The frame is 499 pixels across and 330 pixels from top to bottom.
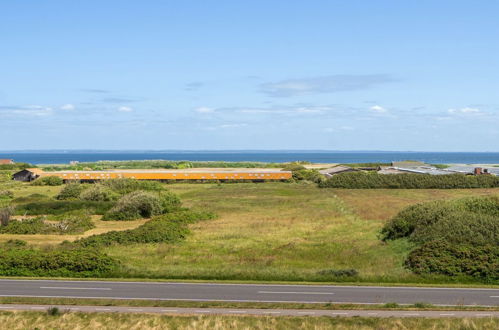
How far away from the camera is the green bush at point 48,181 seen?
10806 centimetres

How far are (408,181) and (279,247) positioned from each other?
224ft

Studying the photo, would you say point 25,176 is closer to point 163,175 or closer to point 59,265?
point 163,175

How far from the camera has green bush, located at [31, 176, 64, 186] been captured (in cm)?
10806

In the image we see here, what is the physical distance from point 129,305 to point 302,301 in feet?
27.6

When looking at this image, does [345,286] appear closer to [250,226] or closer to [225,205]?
[250,226]

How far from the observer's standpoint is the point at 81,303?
24.7 meters

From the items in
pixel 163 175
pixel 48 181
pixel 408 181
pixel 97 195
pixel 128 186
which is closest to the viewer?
pixel 97 195

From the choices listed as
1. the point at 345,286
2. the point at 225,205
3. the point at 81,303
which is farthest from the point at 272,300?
the point at 225,205

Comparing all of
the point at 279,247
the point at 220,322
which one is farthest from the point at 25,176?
the point at 220,322

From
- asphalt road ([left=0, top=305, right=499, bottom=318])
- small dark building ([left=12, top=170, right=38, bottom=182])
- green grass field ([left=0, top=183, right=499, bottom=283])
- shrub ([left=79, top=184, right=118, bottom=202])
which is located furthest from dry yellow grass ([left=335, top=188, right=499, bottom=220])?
small dark building ([left=12, top=170, right=38, bottom=182])

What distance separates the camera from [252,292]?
26.9 metres

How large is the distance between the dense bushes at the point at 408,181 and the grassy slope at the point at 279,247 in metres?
27.7

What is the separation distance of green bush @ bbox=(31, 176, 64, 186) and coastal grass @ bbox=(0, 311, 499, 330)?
299ft

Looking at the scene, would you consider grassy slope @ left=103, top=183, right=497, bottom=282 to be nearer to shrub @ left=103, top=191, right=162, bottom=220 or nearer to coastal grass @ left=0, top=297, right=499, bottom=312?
coastal grass @ left=0, top=297, right=499, bottom=312
